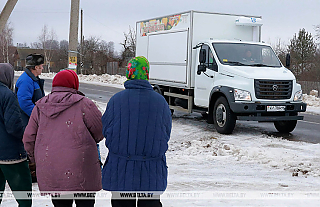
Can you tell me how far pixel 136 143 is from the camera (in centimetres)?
309

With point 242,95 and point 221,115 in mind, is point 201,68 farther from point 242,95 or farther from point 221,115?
point 242,95

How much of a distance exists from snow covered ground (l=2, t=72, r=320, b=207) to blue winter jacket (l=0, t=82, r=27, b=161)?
985 millimetres

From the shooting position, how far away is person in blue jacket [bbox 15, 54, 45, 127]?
5141mm

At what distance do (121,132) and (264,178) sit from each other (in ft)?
12.1

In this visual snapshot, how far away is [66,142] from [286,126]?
9.07 meters

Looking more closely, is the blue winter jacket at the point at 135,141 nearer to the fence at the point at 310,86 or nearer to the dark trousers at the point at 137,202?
the dark trousers at the point at 137,202

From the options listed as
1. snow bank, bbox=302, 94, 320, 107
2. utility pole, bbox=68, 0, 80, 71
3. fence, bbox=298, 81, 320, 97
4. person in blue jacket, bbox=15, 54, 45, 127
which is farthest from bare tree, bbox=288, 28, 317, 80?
person in blue jacket, bbox=15, 54, 45, 127

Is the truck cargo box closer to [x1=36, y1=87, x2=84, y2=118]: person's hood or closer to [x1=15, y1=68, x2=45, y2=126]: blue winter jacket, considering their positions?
[x1=15, y1=68, x2=45, y2=126]: blue winter jacket

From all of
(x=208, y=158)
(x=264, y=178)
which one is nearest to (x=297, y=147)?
(x=208, y=158)

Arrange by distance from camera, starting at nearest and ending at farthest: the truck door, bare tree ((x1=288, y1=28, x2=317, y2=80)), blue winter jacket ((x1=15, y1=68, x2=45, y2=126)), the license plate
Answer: blue winter jacket ((x1=15, y1=68, x2=45, y2=126)), the license plate, the truck door, bare tree ((x1=288, y1=28, x2=317, y2=80))

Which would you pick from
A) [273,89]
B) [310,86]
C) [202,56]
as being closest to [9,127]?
[273,89]

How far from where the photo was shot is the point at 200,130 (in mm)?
11289

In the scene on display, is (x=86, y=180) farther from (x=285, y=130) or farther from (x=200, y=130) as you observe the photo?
(x=285, y=130)

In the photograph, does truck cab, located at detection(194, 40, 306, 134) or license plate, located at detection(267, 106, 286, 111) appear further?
license plate, located at detection(267, 106, 286, 111)
